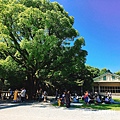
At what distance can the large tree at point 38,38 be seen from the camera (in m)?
16.5

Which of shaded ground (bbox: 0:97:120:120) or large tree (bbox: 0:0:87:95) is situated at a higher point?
large tree (bbox: 0:0:87:95)

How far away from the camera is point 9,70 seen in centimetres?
2052

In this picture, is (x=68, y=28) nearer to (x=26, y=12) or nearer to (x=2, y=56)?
(x=26, y=12)

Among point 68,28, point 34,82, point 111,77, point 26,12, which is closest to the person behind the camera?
point 26,12

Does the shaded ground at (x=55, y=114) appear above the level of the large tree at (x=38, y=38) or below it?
below

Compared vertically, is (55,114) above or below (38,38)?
below

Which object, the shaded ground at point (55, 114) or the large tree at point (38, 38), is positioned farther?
the large tree at point (38, 38)

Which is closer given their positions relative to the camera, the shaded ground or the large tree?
the shaded ground

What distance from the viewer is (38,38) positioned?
16.3m

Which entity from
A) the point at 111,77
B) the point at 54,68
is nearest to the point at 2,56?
the point at 54,68

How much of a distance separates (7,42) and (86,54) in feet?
30.3

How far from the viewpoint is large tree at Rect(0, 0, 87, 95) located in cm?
1648

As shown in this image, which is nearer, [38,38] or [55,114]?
[55,114]

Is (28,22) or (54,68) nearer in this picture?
(28,22)
